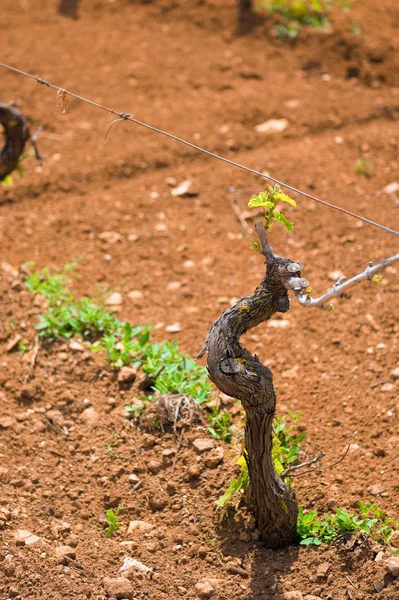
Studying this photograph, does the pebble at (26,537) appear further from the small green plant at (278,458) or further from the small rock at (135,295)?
the small rock at (135,295)

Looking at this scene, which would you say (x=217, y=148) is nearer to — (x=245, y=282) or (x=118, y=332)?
(x=245, y=282)

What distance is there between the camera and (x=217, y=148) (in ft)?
17.5

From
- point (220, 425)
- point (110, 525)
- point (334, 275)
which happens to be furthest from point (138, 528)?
point (334, 275)

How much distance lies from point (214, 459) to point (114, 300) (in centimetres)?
136

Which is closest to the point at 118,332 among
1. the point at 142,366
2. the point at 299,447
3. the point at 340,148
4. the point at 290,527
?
the point at 142,366

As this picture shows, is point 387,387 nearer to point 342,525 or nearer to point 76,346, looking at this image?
point 342,525

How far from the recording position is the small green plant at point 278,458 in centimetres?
293

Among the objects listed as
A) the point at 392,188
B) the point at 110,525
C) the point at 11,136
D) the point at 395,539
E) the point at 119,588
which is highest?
the point at 11,136

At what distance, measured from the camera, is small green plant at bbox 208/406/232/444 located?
10.8 ft

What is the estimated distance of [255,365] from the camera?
258 centimetres

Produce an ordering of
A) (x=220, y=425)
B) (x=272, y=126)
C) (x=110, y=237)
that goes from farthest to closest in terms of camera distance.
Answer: (x=272, y=126), (x=110, y=237), (x=220, y=425)

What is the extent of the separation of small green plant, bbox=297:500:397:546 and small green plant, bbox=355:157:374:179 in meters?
2.66

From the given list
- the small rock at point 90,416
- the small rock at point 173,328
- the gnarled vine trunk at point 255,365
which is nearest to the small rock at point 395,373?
the gnarled vine trunk at point 255,365

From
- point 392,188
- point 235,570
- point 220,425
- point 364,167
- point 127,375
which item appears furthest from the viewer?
point 364,167
